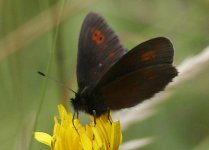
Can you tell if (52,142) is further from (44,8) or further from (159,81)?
(44,8)

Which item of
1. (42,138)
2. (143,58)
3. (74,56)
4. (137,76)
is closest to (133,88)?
(137,76)

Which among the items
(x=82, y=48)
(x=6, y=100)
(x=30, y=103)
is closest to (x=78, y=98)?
(x=82, y=48)

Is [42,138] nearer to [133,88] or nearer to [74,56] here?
[133,88]

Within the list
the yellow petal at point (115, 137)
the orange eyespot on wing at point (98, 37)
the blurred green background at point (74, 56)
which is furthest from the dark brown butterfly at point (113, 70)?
the yellow petal at point (115, 137)

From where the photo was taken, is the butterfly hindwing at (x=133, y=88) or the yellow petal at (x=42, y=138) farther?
the butterfly hindwing at (x=133, y=88)

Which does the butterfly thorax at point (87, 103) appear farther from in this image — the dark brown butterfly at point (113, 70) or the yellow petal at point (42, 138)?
the yellow petal at point (42, 138)

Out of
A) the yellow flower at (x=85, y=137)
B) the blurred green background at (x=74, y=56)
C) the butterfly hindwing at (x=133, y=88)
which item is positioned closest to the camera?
the yellow flower at (x=85, y=137)

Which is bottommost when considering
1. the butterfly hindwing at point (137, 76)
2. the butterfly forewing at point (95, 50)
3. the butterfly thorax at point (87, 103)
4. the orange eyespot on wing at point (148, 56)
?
the butterfly thorax at point (87, 103)

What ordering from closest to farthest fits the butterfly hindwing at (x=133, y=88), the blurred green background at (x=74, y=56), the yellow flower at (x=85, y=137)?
the yellow flower at (x=85, y=137) → the butterfly hindwing at (x=133, y=88) → the blurred green background at (x=74, y=56)

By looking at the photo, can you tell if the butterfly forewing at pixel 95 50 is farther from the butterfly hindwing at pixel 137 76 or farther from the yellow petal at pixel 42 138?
the yellow petal at pixel 42 138

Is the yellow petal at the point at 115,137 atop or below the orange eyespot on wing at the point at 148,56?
below
